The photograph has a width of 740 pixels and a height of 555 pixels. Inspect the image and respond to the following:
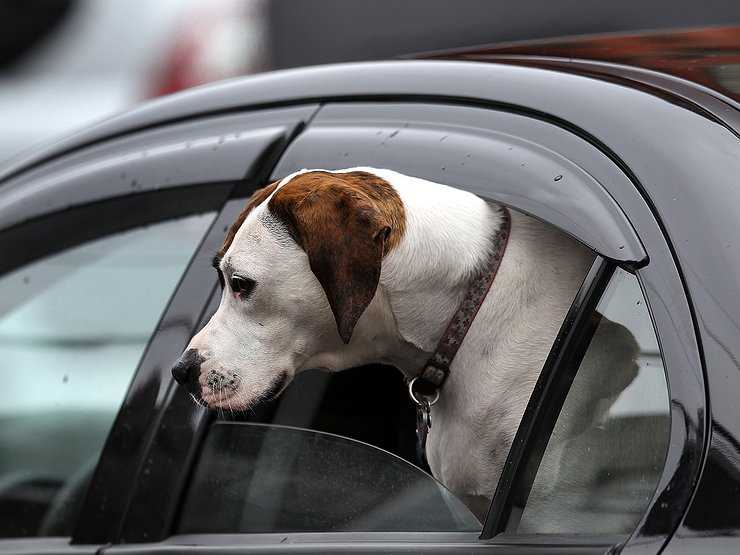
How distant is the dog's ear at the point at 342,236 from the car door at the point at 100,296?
0.19 m

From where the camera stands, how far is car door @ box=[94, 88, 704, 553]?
1.73 m

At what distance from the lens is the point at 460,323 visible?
2.25m

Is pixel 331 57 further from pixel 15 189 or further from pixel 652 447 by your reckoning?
pixel 652 447

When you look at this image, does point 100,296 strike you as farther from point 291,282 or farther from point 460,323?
point 460,323

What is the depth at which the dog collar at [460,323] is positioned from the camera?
88.1 inches

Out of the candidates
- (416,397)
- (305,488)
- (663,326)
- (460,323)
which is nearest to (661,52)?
(460,323)

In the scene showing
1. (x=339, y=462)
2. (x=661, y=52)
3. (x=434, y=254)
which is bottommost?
(x=339, y=462)

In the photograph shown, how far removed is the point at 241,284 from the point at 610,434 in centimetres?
73

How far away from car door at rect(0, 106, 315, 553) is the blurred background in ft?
16.7

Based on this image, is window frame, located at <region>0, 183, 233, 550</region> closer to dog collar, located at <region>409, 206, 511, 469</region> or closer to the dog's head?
the dog's head

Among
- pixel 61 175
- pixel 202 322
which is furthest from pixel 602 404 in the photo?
pixel 61 175

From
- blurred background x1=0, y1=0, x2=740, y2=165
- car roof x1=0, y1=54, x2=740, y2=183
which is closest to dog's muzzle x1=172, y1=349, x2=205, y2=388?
car roof x1=0, y1=54, x2=740, y2=183

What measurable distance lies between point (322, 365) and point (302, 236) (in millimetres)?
233

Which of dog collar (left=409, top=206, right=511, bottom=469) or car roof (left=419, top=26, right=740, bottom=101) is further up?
car roof (left=419, top=26, right=740, bottom=101)
